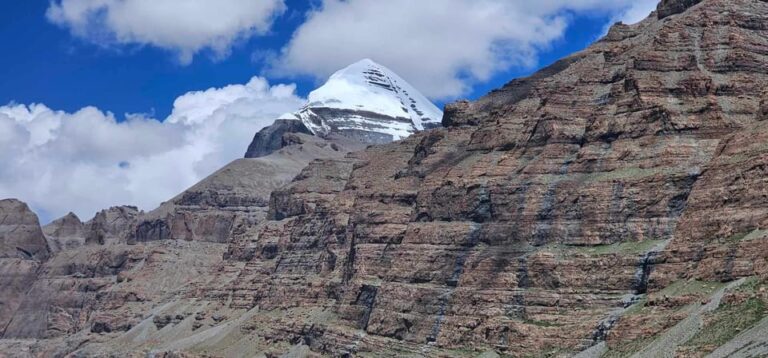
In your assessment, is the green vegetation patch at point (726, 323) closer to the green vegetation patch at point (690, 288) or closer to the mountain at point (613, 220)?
the mountain at point (613, 220)

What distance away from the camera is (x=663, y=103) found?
554 ft

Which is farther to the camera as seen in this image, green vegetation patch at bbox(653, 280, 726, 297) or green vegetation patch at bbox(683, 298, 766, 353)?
green vegetation patch at bbox(653, 280, 726, 297)

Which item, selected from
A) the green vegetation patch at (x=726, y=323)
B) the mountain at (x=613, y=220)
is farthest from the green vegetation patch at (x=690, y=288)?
the green vegetation patch at (x=726, y=323)

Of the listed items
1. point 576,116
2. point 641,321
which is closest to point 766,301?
point 641,321

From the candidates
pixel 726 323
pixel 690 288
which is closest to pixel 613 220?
pixel 690 288

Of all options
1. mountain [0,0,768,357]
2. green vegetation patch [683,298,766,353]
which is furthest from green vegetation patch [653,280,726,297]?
green vegetation patch [683,298,766,353]

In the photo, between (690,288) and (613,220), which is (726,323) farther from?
(613,220)

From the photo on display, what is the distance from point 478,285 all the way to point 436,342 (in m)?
9.04

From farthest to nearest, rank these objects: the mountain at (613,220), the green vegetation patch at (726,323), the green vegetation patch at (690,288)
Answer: the mountain at (613,220), the green vegetation patch at (690,288), the green vegetation patch at (726,323)

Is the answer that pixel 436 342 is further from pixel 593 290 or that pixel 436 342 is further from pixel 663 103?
pixel 663 103

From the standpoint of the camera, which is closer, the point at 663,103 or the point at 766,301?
the point at 766,301

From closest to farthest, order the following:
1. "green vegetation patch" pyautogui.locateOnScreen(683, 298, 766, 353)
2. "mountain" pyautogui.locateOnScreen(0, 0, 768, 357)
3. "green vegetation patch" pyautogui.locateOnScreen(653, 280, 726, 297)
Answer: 1. "green vegetation patch" pyautogui.locateOnScreen(683, 298, 766, 353)
2. "green vegetation patch" pyautogui.locateOnScreen(653, 280, 726, 297)
3. "mountain" pyautogui.locateOnScreen(0, 0, 768, 357)

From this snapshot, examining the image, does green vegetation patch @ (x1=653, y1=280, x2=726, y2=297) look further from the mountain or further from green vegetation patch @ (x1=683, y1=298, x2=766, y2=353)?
green vegetation patch @ (x1=683, y1=298, x2=766, y2=353)

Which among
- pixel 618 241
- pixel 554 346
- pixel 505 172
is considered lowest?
pixel 554 346
